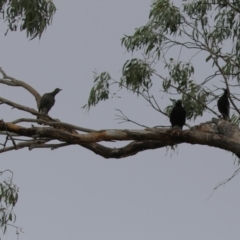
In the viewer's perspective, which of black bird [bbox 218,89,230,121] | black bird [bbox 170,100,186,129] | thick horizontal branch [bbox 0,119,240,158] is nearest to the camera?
thick horizontal branch [bbox 0,119,240,158]

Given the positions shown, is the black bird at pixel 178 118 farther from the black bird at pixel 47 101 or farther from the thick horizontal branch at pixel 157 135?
the black bird at pixel 47 101

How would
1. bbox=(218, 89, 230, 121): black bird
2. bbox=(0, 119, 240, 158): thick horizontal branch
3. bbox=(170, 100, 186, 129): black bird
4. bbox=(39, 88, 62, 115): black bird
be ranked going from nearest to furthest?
bbox=(0, 119, 240, 158): thick horizontal branch
bbox=(170, 100, 186, 129): black bird
bbox=(218, 89, 230, 121): black bird
bbox=(39, 88, 62, 115): black bird

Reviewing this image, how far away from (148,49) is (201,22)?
775mm

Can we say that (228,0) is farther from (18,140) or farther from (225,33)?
(18,140)

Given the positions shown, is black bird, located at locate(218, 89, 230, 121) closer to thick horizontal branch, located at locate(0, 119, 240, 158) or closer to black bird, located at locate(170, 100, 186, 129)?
black bird, located at locate(170, 100, 186, 129)

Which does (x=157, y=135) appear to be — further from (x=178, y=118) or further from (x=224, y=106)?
(x=224, y=106)

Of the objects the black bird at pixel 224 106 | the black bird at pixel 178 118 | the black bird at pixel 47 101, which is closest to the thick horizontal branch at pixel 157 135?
the black bird at pixel 178 118

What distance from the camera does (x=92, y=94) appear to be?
812cm

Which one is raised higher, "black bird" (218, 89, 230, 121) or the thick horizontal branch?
"black bird" (218, 89, 230, 121)

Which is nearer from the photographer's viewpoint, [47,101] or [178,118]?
[178,118]

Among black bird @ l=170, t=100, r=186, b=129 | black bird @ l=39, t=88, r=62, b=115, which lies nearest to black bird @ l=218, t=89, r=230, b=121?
black bird @ l=170, t=100, r=186, b=129

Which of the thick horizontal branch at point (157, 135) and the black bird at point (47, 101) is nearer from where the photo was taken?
the thick horizontal branch at point (157, 135)

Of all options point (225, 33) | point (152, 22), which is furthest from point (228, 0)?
point (152, 22)

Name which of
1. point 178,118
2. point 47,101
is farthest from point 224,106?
point 47,101
